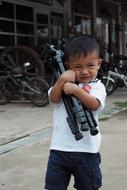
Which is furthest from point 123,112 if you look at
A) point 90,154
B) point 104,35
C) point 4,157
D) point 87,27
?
point 104,35

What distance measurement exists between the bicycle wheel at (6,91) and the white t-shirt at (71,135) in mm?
9576

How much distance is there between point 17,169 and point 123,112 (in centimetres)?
585

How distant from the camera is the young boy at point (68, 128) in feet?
12.2

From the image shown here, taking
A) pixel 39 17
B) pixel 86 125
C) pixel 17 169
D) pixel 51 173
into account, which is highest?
pixel 39 17

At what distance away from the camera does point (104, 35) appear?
78.2 ft

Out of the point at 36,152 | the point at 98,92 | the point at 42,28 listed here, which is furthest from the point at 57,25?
the point at 98,92

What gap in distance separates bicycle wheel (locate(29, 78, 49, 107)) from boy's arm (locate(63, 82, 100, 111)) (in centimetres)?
925

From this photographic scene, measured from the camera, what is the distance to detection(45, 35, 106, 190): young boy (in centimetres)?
373

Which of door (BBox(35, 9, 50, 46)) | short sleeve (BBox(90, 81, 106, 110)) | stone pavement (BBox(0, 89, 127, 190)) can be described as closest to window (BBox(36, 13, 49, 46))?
door (BBox(35, 9, 50, 46))

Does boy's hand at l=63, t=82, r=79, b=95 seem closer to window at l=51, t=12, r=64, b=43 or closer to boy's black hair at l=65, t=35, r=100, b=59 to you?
boy's black hair at l=65, t=35, r=100, b=59

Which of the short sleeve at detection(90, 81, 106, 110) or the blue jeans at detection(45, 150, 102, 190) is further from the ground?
the short sleeve at detection(90, 81, 106, 110)

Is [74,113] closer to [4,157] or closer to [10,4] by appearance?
[4,157]

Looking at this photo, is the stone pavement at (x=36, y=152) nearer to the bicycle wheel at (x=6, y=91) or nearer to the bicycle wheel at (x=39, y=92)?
the bicycle wheel at (x=39, y=92)

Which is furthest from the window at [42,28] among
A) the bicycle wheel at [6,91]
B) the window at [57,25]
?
the bicycle wheel at [6,91]
